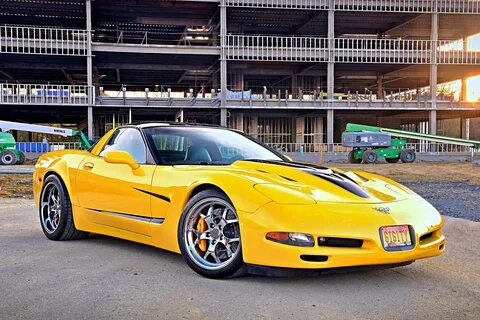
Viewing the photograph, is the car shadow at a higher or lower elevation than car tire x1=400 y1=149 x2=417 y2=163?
lower

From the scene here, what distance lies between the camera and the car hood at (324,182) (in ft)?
12.8

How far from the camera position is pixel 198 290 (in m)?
3.65

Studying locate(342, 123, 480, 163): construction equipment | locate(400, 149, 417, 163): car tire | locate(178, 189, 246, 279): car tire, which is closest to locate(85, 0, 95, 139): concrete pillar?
locate(342, 123, 480, 163): construction equipment

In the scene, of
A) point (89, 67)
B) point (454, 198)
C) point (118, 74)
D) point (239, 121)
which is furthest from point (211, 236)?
point (118, 74)

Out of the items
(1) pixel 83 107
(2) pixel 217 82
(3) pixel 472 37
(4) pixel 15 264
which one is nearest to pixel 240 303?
(4) pixel 15 264

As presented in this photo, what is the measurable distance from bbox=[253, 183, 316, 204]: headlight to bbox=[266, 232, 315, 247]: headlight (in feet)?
0.79

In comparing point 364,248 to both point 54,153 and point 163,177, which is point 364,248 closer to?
point 163,177

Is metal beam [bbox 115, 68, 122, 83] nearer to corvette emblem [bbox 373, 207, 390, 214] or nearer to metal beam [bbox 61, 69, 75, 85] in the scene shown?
metal beam [bbox 61, 69, 75, 85]

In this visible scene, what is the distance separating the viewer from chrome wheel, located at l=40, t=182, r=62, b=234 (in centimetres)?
571

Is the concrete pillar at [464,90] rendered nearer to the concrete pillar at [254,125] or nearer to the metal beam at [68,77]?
the concrete pillar at [254,125]

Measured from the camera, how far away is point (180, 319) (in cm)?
305

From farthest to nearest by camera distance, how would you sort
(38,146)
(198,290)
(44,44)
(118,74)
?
(118,74) < (44,44) < (38,146) < (198,290)

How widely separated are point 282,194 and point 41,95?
3027 centimetres

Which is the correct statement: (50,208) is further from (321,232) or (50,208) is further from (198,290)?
(321,232)
